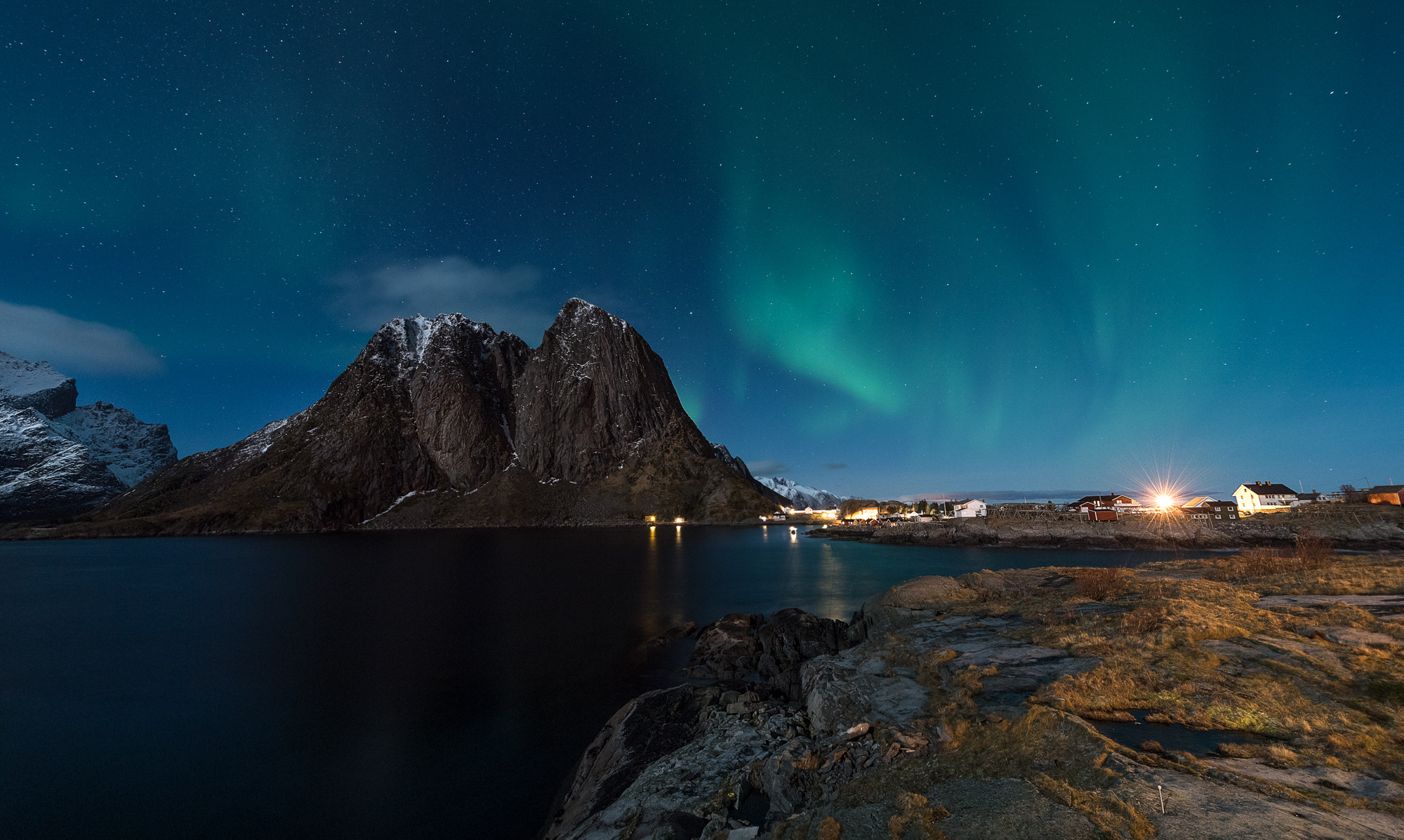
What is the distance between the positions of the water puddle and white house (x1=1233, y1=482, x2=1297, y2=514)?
478 feet

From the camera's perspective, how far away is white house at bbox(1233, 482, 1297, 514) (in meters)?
114

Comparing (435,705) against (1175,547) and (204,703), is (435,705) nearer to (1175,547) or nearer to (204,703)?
(204,703)

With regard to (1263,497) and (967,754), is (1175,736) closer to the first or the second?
(967,754)

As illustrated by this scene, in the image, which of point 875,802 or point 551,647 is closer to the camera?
point 875,802

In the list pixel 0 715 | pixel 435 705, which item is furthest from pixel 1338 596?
pixel 0 715

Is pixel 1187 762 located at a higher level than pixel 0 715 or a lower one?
higher

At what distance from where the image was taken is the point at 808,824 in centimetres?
837

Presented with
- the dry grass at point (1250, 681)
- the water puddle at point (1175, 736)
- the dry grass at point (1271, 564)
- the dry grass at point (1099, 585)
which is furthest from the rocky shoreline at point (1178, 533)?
the water puddle at point (1175, 736)

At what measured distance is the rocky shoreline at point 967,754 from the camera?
708 centimetres

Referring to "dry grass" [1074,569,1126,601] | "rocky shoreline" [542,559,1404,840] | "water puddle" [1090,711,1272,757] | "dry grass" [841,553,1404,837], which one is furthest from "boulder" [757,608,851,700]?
"water puddle" [1090,711,1272,757]

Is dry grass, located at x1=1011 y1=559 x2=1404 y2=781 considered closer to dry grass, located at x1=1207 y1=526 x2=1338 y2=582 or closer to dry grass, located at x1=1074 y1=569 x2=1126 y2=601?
dry grass, located at x1=1074 y1=569 x2=1126 y2=601

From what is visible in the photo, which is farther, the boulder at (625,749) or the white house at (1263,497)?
the white house at (1263,497)

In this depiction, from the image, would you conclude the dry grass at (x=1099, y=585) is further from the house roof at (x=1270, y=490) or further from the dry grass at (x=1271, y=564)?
the house roof at (x=1270, y=490)

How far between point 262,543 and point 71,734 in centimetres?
15297
